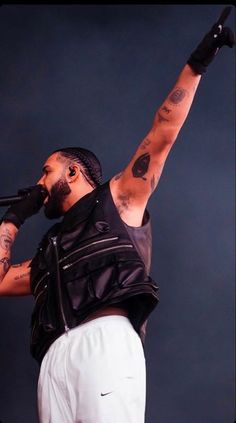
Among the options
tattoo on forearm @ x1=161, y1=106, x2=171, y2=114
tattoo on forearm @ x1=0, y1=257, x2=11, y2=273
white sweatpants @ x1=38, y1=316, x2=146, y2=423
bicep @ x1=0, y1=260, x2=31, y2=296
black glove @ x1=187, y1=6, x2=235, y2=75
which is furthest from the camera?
bicep @ x1=0, y1=260, x2=31, y2=296

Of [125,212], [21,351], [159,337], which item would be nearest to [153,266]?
[159,337]

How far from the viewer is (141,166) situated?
2.02 metres

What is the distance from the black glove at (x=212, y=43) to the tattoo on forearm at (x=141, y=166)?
0.25m

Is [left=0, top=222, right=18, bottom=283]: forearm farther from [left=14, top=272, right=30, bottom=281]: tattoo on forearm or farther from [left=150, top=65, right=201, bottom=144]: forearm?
[left=150, top=65, right=201, bottom=144]: forearm

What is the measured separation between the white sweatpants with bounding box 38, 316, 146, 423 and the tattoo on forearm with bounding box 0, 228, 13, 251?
1.14ft

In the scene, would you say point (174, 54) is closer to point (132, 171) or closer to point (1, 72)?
point (1, 72)

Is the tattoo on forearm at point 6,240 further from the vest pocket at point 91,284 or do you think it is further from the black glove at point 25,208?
the vest pocket at point 91,284

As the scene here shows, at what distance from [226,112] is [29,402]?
1140 millimetres

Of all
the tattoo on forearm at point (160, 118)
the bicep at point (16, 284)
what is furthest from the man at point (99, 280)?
the bicep at point (16, 284)

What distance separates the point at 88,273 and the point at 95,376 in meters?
0.26

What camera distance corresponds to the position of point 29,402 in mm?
2537

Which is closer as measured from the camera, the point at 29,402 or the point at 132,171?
the point at 132,171

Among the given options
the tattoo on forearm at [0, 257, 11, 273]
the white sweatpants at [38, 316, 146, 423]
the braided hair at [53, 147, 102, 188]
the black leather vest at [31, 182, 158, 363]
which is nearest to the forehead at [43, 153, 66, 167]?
the braided hair at [53, 147, 102, 188]

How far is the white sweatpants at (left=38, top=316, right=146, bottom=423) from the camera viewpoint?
5.69 ft
